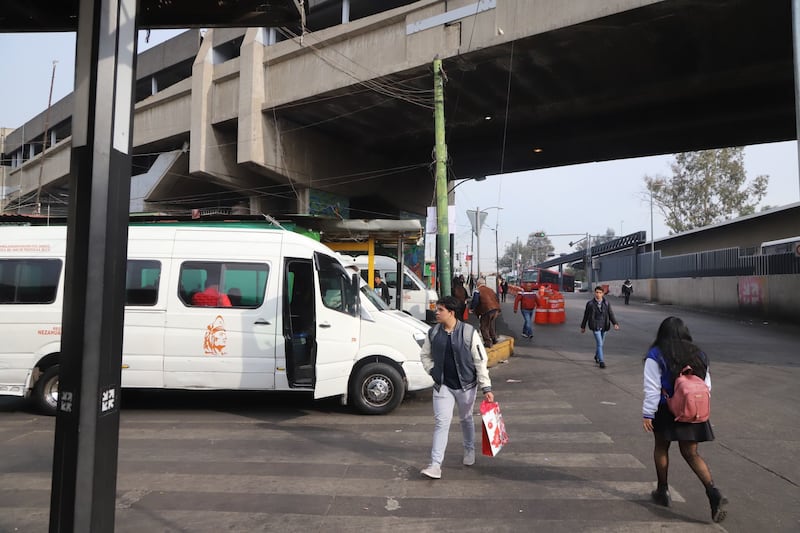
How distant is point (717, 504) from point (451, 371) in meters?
2.27

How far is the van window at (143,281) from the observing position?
7.64 m

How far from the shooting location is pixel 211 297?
7641mm

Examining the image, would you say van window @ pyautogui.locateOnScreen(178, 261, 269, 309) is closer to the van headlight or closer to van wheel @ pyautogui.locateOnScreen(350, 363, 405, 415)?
van wheel @ pyautogui.locateOnScreen(350, 363, 405, 415)

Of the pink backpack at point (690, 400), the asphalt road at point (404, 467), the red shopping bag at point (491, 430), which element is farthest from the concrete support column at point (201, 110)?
the pink backpack at point (690, 400)

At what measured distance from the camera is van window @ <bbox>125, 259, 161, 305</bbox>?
764cm

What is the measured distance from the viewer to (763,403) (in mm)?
8016

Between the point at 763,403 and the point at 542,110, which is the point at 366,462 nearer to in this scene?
the point at 763,403

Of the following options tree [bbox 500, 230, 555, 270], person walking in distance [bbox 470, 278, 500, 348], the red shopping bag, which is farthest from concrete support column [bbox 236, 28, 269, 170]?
tree [bbox 500, 230, 555, 270]

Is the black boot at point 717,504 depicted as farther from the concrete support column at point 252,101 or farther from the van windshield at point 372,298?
the concrete support column at point 252,101

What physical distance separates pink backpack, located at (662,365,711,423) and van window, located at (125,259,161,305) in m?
6.68

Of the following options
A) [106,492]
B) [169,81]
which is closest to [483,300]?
[106,492]

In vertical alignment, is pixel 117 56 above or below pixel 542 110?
below

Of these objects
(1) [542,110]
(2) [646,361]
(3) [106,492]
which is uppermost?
(1) [542,110]

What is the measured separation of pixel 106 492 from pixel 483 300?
10882mm
